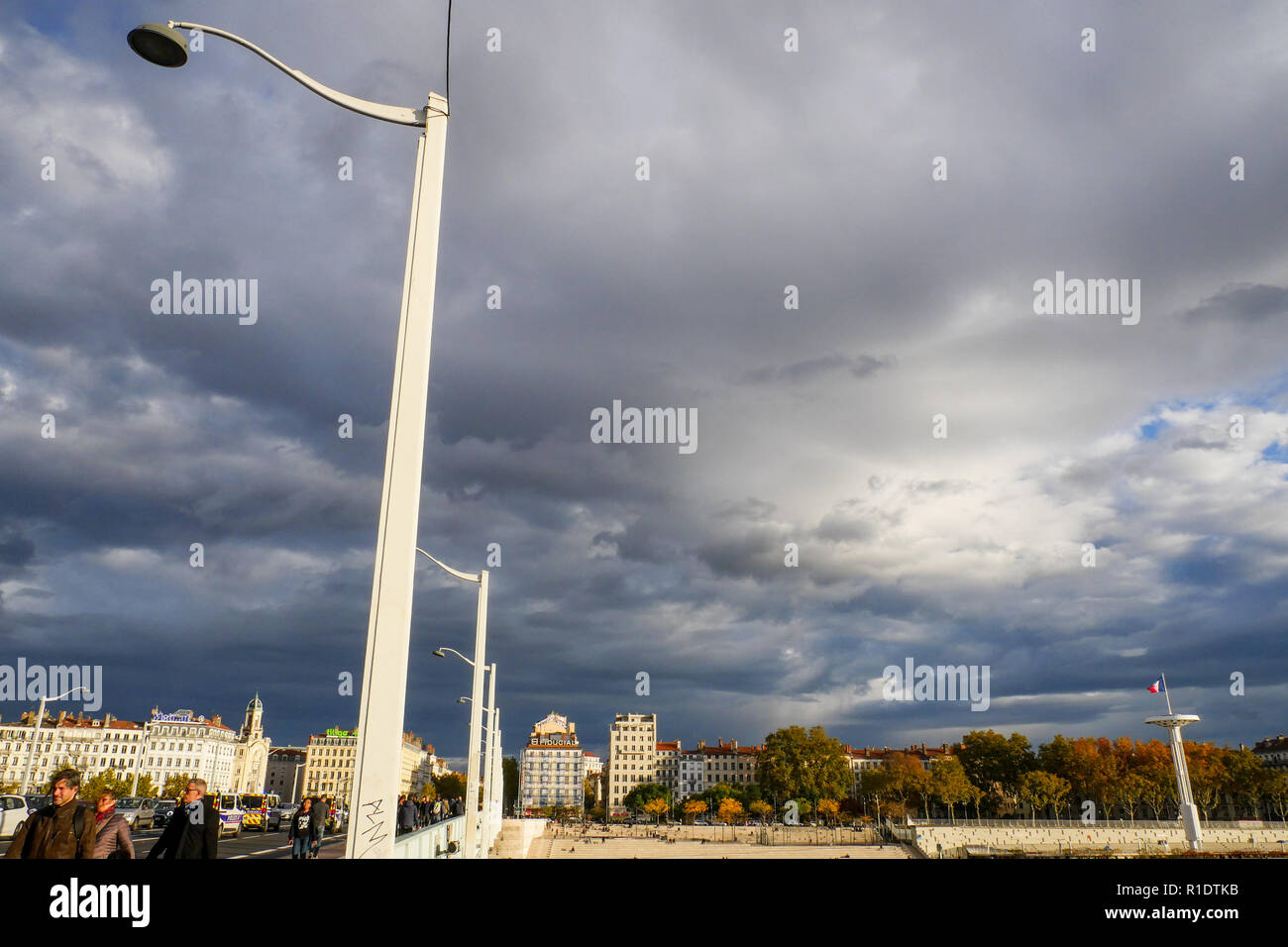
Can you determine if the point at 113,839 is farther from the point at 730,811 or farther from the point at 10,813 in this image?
the point at 730,811

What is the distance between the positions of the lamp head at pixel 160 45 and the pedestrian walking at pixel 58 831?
723 cm

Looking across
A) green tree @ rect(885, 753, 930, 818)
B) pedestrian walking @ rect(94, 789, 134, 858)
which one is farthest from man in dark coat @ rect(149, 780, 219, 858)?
green tree @ rect(885, 753, 930, 818)

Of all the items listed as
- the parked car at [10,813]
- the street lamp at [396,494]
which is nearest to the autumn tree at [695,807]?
the parked car at [10,813]

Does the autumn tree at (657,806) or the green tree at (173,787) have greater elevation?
the green tree at (173,787)

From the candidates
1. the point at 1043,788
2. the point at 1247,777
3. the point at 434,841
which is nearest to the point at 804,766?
the point at 1043,788

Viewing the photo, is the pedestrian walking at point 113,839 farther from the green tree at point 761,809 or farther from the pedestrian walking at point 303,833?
the green tree at point 761,809

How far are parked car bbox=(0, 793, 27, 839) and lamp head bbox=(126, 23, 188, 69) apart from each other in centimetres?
2860

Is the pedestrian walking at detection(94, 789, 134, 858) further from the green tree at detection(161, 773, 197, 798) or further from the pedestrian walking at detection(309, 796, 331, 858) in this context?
the green tree at detection(161, 773, 197, 798)

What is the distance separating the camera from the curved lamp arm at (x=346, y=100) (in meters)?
7.43

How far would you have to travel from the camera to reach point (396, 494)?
19.7 feet

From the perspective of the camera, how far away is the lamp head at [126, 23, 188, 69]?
7.45 meters
